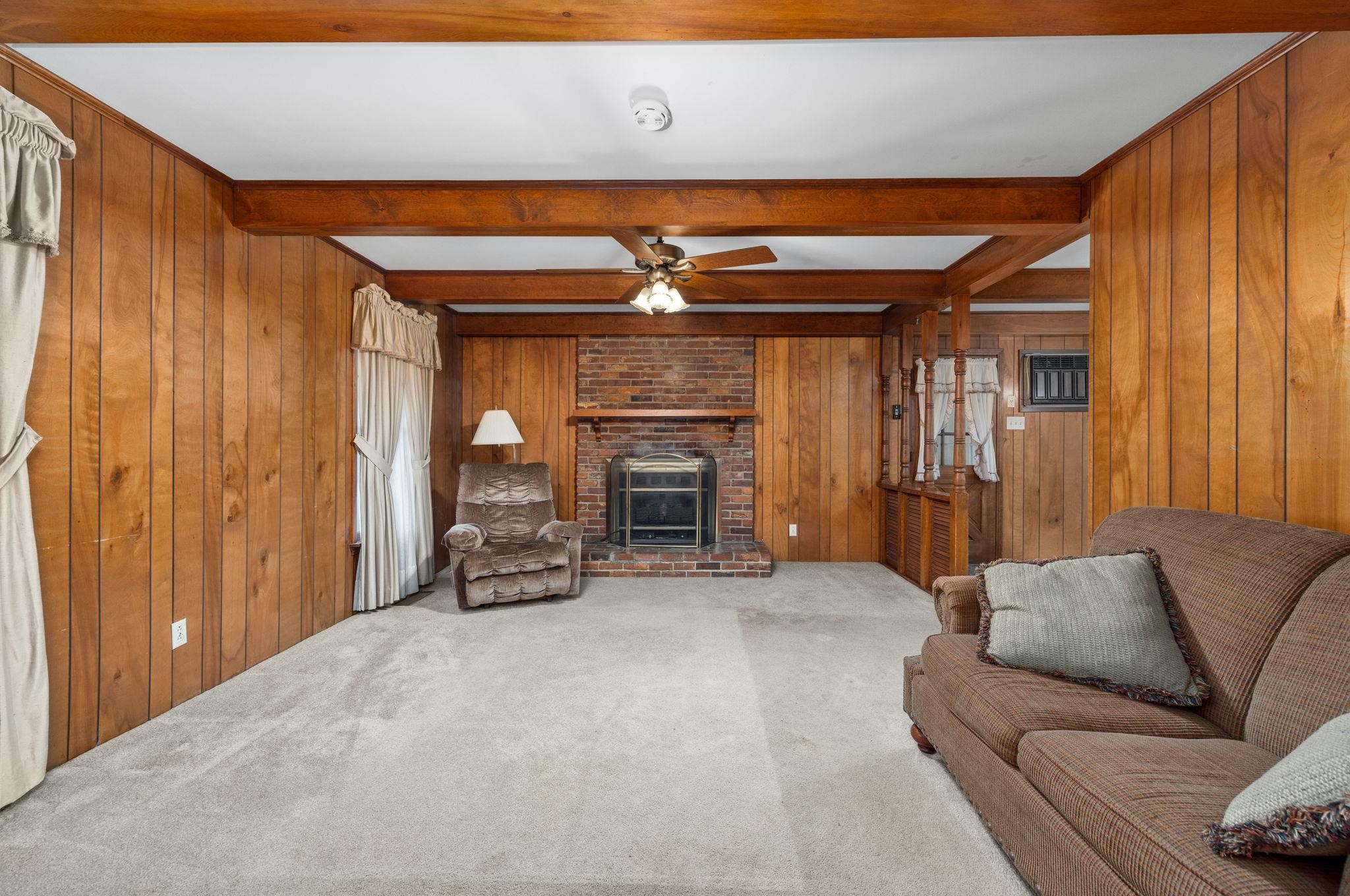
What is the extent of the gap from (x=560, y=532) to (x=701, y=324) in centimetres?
219

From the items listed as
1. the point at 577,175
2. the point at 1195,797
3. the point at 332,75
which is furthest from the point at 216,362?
the point at 1195,797

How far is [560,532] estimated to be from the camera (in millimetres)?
4184

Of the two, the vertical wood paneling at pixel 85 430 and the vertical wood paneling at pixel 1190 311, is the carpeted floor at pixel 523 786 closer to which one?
the vertical wood paneling at pixel 85 430

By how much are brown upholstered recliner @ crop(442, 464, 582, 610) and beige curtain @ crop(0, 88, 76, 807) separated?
205cm

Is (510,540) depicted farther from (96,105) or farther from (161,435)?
(96,105)

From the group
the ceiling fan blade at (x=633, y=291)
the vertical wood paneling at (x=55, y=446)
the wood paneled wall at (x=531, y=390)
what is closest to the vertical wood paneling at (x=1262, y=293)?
the ceiling fan blade at (x=633, y=291)

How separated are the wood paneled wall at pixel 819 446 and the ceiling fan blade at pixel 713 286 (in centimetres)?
159

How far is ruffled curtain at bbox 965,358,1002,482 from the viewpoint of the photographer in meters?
5.17

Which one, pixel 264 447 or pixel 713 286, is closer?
pixel 264 447

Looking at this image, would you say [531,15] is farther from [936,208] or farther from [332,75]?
[936,208]

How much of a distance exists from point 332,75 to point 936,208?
2419 millimetres

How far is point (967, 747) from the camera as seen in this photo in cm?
168

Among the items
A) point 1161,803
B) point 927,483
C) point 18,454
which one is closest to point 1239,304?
point 1161,803

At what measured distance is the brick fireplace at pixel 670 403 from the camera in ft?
17.5
